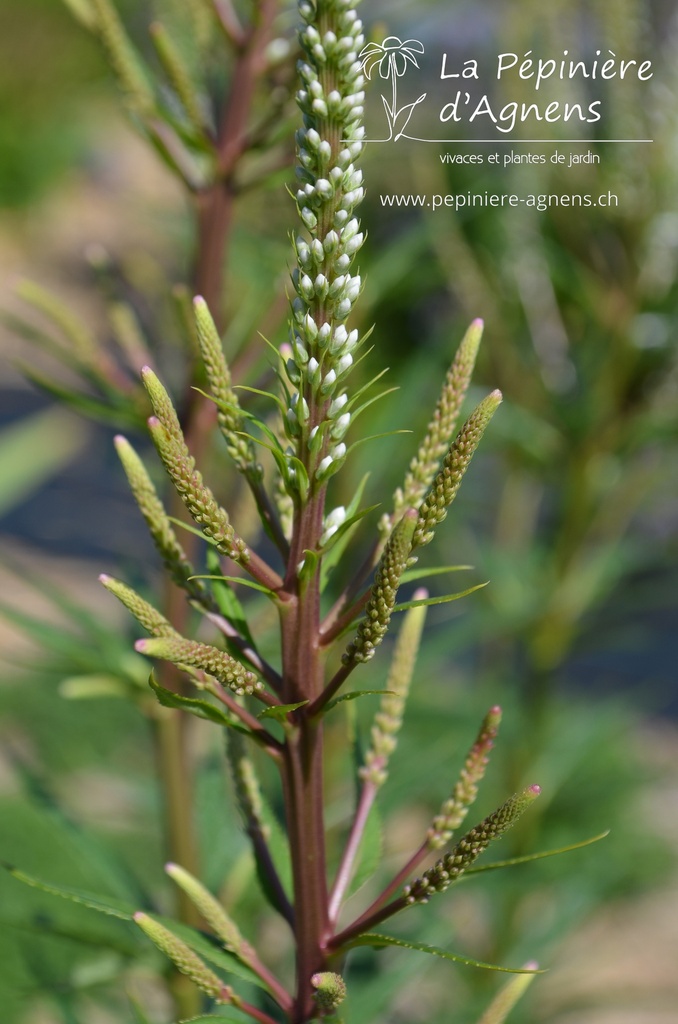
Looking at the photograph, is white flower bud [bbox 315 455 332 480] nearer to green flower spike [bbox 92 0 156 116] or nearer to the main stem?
the main stem

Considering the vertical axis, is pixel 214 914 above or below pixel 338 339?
below

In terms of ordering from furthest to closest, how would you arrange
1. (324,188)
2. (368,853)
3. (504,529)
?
1. (504,529)
2. (368,853)
3. (324,188)

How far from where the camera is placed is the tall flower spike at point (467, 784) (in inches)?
13.3

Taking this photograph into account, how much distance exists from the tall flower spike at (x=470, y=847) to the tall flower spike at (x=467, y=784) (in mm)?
19

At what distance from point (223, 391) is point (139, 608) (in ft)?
0.23

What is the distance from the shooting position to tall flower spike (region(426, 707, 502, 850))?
34 cm

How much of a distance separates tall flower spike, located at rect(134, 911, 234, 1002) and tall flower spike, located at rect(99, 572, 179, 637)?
0.28 feet

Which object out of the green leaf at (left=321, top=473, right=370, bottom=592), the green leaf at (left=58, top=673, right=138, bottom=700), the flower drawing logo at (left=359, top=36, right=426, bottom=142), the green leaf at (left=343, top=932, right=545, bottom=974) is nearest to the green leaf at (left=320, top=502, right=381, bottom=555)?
the green leaf at (left=321, top=473, right=370, bottom=592)

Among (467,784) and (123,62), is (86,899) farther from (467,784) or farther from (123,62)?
(123,62)

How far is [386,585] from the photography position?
0.98ft

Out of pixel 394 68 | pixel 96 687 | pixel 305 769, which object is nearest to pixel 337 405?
pixel 305 769

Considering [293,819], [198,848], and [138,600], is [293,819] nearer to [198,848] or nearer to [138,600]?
[138,600]

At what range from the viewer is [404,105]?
2.45 feet

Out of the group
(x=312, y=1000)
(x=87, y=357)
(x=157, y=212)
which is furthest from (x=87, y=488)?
(x=312, y=1000)
